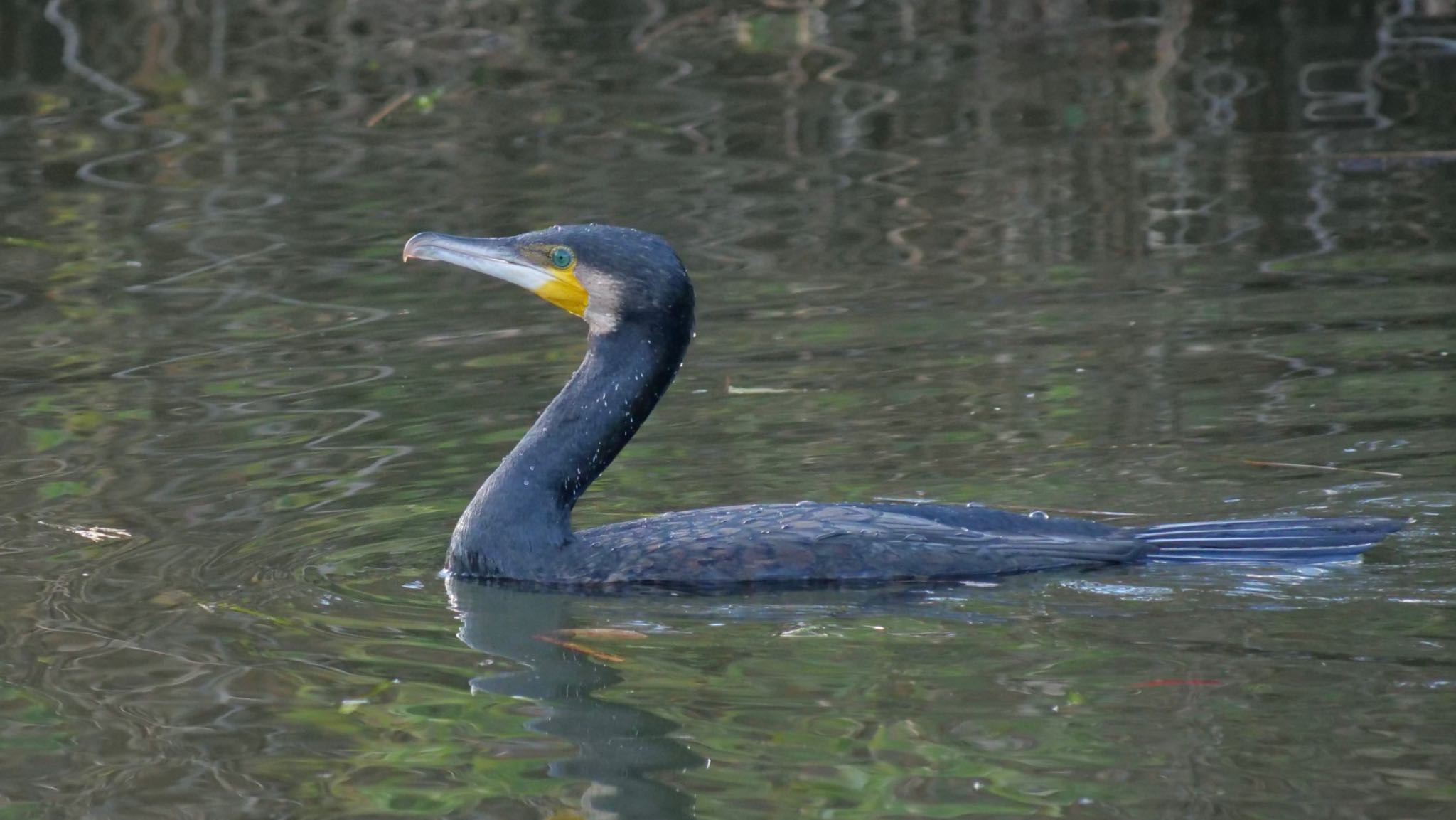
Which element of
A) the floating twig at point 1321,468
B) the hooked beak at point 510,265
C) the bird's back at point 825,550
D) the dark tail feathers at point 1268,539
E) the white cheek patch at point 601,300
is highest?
the hooked beak at point 510,265

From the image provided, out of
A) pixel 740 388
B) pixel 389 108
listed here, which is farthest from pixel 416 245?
pixel 389 108

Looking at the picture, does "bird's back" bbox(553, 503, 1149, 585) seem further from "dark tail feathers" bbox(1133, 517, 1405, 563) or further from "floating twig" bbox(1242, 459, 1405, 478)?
"floating twig" bbox(1242, 459, 1405, 478)

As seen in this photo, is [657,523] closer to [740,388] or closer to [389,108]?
[740,388]

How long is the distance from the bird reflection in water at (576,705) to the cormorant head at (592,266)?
31.6 inches

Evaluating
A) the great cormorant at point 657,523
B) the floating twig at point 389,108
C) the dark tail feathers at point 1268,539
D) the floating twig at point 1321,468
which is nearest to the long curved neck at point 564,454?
the great cormorant at point 657,523

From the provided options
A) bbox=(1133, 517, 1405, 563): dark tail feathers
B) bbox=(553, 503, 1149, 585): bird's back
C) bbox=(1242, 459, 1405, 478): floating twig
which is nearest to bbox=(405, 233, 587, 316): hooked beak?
bbox=(553, 503, 1149, 585): bird's back

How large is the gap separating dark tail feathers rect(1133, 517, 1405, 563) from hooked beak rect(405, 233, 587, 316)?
5.46ft

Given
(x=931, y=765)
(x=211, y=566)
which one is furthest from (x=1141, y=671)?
(x=211, y=566)

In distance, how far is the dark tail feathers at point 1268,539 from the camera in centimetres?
537

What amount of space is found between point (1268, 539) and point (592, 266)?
6.32 feet

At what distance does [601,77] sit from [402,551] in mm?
8900

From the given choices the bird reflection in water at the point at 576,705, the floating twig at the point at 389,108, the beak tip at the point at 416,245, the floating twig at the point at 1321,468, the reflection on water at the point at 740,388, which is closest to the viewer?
the bird reflection in water at the point at 576,705

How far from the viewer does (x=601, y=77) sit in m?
14.4

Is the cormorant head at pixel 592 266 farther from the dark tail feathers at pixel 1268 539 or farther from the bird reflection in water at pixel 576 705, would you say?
the dark tail feathers at pixel 1268 539
